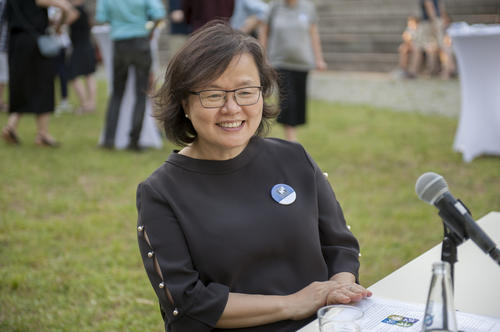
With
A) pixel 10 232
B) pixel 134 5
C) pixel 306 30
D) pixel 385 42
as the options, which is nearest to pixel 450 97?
pixel 385 42

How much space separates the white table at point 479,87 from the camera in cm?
574

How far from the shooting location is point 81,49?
32.0ft

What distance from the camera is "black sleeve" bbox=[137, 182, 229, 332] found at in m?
1.63

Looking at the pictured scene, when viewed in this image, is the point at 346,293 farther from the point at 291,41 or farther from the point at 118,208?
the point at 291,41

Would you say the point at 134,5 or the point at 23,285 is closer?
the point at 23,285

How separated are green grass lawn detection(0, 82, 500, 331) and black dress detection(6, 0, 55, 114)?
0.57 m

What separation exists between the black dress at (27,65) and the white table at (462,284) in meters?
5.88

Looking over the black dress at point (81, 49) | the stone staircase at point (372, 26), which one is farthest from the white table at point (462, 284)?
the stone staircase at point (372, 26)

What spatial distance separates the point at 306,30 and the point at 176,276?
14.7 feet

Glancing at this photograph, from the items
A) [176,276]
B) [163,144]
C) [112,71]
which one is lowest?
[163,144]

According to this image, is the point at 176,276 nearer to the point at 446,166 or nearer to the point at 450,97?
the point at 446,166

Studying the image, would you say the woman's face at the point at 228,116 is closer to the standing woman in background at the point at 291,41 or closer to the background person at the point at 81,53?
the standing woman in background at the point at 291,41

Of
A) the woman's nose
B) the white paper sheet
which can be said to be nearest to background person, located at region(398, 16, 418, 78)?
the woman's nose

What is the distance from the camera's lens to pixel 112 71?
23.0 ft
